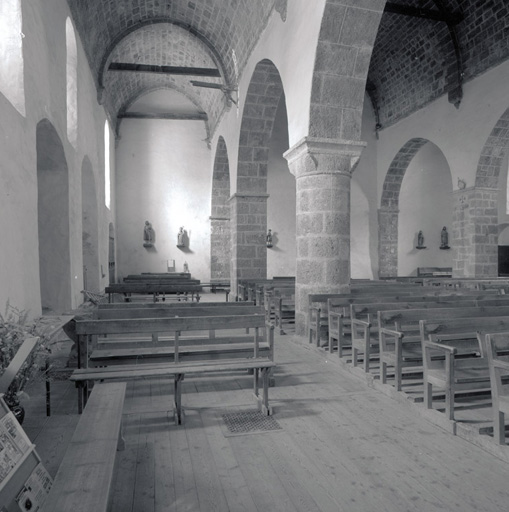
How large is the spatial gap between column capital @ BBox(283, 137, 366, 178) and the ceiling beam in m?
6.80

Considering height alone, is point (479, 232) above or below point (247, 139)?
below

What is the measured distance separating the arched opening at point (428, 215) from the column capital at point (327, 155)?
12.1 m

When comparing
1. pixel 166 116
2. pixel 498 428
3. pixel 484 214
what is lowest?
pixel 498 428

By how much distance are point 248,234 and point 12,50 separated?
283 inches

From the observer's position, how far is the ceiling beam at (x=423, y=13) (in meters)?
11.8

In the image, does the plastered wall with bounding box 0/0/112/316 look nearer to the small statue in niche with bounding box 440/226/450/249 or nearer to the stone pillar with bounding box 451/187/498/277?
the stone pillar with bounding box 451/187/498/277

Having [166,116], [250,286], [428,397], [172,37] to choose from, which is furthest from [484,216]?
[166,116]

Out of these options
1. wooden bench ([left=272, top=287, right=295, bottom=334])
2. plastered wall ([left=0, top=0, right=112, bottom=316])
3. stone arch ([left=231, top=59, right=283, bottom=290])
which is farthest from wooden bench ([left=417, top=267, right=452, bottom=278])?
plastered wall ([left=0, top=0, right=112, bottom=316])

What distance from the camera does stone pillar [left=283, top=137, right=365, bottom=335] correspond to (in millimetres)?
6906

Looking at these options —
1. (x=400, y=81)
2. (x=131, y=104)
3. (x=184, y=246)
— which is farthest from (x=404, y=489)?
(x=131, y=104)

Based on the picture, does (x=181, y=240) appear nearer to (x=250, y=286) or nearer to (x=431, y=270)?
(x=250, y=286)

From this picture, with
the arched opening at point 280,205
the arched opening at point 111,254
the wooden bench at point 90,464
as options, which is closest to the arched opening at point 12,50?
the wooden bench at point 90,464

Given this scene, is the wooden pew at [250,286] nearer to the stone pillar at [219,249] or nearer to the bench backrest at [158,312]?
the bench backrest at [158,312]

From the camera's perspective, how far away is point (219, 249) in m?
18.0
